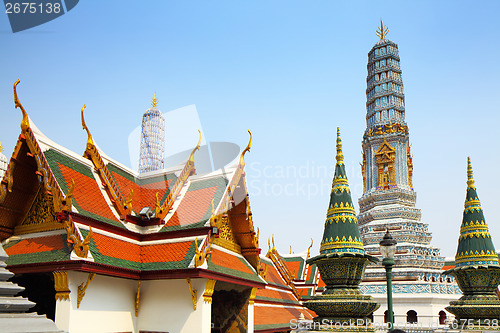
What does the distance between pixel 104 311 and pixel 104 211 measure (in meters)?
2.75

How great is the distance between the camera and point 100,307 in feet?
37.6

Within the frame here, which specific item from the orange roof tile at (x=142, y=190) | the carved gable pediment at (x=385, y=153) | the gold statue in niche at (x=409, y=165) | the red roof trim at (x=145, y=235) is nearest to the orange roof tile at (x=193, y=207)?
the red roof trim at (x=145, y=235)

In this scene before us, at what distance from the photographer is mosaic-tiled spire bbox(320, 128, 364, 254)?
9200 mm

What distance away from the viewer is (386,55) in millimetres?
40656

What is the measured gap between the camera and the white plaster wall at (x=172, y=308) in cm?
1238

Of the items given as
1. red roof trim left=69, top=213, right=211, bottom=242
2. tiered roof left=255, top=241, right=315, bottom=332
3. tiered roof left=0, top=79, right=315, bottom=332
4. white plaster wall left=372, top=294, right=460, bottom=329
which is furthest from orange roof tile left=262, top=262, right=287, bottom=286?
red roof trim left=69, top=213, right=211, bottom=242

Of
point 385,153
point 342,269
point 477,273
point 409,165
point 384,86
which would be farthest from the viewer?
point 384,86

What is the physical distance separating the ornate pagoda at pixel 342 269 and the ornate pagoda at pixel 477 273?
4.28 m

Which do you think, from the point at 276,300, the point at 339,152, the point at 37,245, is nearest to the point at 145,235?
the point at 37,245

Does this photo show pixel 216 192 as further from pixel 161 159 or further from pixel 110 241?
pixel 161 159

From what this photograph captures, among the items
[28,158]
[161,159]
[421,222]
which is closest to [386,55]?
[421,222]

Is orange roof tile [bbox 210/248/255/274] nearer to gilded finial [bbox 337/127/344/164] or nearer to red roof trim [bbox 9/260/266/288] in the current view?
red roof trim [bbox 9/260/266/288]

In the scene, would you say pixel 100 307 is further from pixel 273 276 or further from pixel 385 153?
pixel 385 153

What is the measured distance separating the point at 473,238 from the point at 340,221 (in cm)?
537
